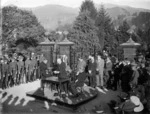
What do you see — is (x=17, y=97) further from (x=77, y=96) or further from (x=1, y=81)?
(x=77, y=96)

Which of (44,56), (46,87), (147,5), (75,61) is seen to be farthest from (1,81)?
(147,5)

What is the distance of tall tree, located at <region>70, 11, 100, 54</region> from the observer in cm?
1936

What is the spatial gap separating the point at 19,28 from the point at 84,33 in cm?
666

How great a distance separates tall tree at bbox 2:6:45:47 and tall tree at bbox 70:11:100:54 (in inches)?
149

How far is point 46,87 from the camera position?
7355mm

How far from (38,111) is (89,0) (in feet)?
114

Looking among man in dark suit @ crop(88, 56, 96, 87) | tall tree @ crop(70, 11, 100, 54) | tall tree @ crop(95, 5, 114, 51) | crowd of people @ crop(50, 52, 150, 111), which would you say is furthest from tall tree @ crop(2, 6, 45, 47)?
man in dark suit @ crop(88, 56, 96, 87)

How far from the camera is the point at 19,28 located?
18.5 meters

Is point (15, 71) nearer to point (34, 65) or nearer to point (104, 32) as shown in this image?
point (34, 65)

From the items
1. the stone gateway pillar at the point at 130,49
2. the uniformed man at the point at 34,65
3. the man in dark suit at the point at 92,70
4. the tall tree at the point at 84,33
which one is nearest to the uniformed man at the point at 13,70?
the uniformed man at the point at 34,65

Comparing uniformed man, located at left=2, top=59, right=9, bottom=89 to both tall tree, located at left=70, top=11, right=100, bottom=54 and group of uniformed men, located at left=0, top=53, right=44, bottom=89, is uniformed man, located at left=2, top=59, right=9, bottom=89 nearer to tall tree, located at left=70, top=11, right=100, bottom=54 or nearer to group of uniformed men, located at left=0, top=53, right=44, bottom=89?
group of uniformed men, located at left=0, top=53, right=44, bottom=89

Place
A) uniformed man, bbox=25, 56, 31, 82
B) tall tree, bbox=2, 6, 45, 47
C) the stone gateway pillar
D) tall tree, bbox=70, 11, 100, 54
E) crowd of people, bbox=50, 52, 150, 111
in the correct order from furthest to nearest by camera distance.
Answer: tall tree, bbox=70, 11, 100, 54, tall tree, bbox=2, 6, 45, 47, uniformed man, bbox=25, 56, 31, 82, the stone gateway pillar, crowd of people, bbox=50, 52, 150, 111

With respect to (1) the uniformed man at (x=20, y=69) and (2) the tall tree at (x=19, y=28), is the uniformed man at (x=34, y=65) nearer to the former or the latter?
(1) the uniformed man at (x=20, y=69)

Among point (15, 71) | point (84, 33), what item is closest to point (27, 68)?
point (15, 71)
